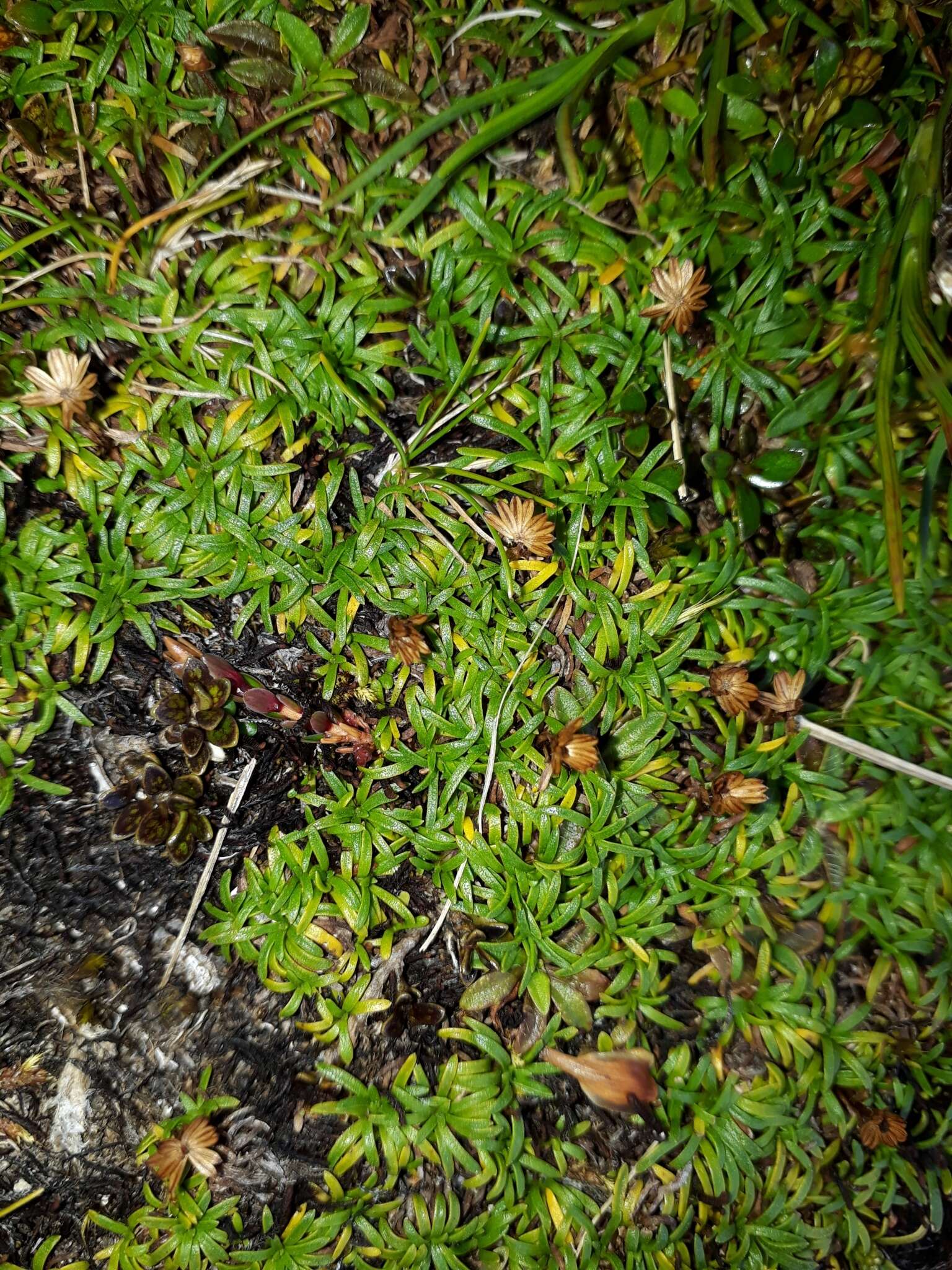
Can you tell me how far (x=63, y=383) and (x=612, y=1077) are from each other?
7.28ft

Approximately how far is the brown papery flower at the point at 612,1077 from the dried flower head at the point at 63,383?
2.02 metres

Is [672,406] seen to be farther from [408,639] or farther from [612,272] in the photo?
[408,639]

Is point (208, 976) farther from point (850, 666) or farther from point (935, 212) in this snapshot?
point (935, 212)

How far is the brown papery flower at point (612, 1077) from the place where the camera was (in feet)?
5.79

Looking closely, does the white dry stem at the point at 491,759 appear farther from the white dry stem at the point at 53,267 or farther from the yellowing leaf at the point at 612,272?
the white dry stem at the point at 53,267

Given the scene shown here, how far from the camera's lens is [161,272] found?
1.72 m

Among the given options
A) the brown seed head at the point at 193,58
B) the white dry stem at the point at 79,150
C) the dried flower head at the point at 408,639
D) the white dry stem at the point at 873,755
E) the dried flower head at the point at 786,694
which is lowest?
the white dry stem at the point at 873,755

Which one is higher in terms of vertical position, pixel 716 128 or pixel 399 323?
pixel 716 128

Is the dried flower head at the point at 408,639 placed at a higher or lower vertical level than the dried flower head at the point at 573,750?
higher

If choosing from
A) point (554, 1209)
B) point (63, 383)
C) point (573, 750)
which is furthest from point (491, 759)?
point (63, 383)

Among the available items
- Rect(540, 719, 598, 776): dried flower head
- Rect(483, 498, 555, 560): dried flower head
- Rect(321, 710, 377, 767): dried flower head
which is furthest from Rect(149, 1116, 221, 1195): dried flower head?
Rect(483, 498, 555, 560): dried flower head

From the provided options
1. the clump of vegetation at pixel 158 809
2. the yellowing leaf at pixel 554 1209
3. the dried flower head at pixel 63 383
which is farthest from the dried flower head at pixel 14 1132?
the dried flower head at pixel 63 383

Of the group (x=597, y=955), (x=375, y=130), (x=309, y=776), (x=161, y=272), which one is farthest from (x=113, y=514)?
(x=597, y=955)

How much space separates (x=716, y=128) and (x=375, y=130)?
0.84 metres
